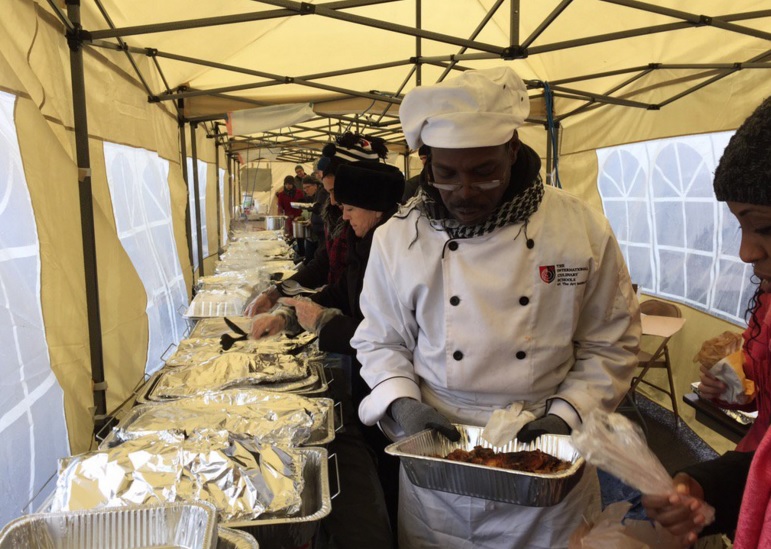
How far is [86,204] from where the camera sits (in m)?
1.96

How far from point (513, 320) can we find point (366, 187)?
0.75 metres

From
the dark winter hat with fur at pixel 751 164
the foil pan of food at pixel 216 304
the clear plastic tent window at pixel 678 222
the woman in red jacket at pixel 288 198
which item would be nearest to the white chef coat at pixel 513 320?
the dark winter hat with fur at pixel 751 164

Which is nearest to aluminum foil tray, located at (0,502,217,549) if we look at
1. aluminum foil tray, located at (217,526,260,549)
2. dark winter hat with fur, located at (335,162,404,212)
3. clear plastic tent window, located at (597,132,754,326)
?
aluminum foil tray, located at (217,526,260,549)

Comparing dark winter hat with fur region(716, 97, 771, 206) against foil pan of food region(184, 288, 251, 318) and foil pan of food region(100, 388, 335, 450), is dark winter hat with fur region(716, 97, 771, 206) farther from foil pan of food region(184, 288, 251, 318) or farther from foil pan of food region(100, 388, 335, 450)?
foil pan of food region(184, 288, 251, 318)

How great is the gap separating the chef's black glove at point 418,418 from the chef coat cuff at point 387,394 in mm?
15

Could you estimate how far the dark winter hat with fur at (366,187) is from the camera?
170 cm

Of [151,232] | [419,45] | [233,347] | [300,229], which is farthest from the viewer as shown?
[300,229]

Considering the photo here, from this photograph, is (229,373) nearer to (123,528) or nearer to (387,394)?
(387,394)

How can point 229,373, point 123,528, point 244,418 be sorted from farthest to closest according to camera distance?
point 229,373
point 244,418
point 123,528

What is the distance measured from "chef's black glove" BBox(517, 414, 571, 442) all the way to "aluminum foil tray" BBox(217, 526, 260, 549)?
508 mm

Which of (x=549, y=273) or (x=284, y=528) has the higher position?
(x=549, y=273)

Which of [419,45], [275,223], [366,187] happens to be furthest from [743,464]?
[275,223]

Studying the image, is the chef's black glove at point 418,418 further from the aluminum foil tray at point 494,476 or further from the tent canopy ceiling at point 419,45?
the tent canopy ceiling at point 419,45

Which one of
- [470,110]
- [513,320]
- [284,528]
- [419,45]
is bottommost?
[284,528]
